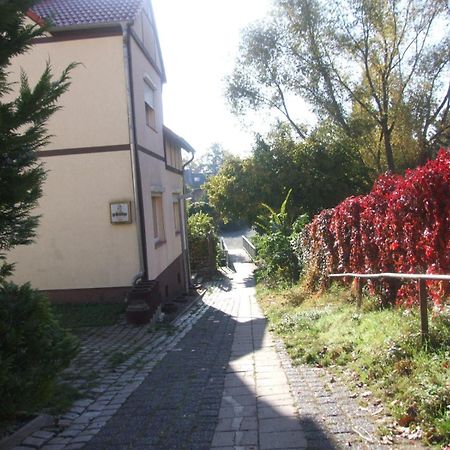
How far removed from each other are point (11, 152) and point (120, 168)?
7390 millimetres

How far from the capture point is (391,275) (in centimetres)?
544

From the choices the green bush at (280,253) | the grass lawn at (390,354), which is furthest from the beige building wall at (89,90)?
the green bush at (280,253)

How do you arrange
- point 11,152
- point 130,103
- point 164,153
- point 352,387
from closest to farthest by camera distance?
1. point 11,152
2. point 352,387
3. point 130,103
4. point 164,153

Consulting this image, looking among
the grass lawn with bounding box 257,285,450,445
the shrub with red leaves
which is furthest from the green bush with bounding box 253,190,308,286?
the grass lawn with bounding box 257,285,450,445

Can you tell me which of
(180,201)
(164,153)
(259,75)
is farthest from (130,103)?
(259,75)

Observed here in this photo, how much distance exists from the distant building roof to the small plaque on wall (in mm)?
3739

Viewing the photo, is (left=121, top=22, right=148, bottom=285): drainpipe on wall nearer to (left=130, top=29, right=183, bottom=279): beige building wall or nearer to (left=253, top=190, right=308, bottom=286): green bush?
(left=130, top=29, right=183, bottom=279): beige building wall

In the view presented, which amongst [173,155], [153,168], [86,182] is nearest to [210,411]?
[86,182]

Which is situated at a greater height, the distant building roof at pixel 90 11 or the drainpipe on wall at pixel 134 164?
the distant building roof at pixel 90 11

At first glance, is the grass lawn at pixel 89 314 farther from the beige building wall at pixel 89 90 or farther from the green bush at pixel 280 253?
the green bush at pixel 280 253

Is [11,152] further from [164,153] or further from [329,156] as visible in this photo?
[329,156]

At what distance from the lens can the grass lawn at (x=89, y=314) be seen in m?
10.2

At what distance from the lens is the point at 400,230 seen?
6523 millimetres

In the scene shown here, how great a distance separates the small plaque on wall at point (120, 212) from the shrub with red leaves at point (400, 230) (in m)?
4.21
